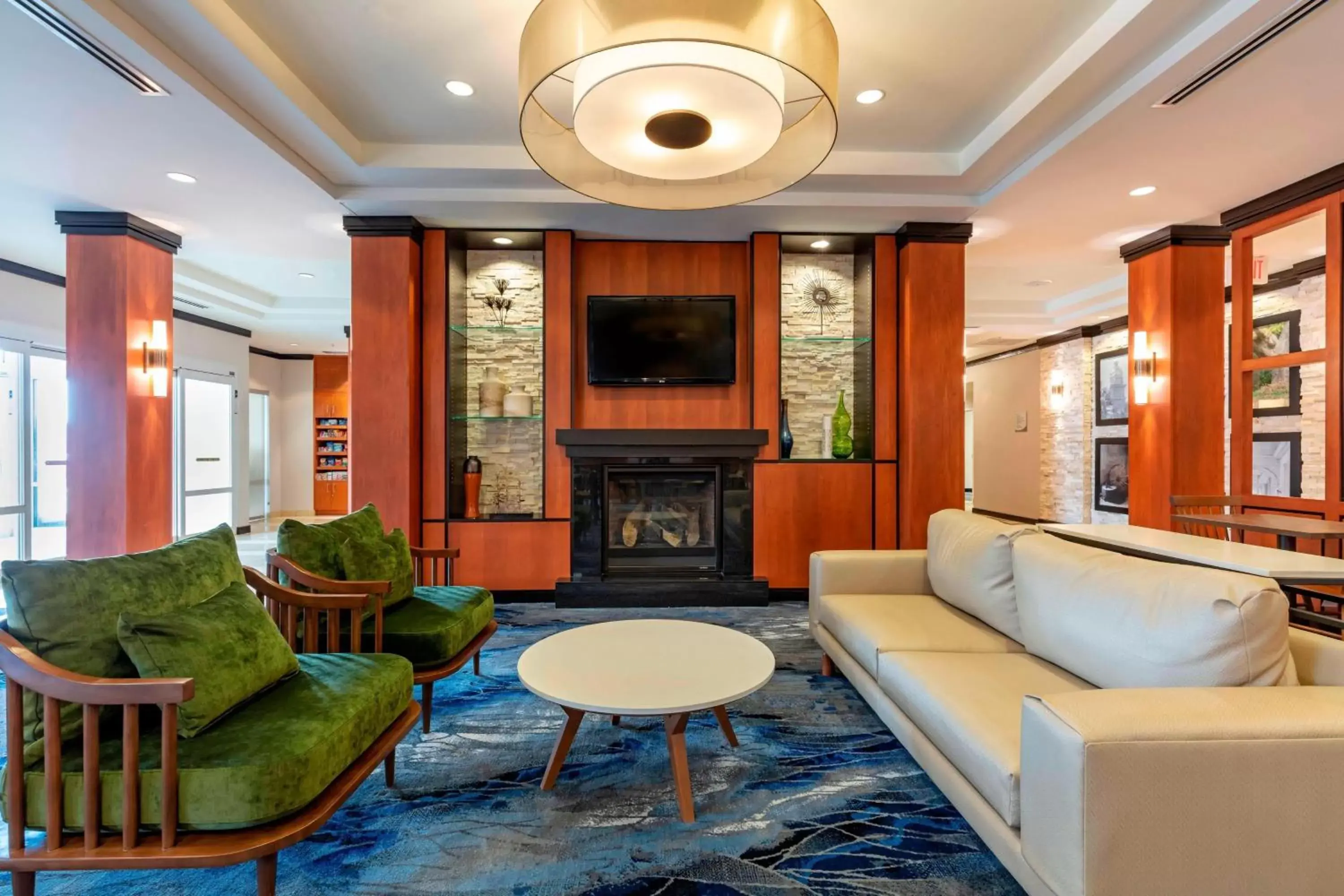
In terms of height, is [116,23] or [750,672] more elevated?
[116,23]

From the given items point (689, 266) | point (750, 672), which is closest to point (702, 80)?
point (750, 672)

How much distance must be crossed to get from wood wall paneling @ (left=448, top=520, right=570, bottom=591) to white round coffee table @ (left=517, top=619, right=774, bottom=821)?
2066 millimetres

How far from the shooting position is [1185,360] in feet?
14.9

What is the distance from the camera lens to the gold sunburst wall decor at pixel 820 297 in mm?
4727

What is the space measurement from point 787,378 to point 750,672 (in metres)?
3.14

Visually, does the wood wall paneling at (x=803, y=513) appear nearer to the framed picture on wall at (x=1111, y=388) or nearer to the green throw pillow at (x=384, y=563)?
the green throw pillow at (x=384, y=563)

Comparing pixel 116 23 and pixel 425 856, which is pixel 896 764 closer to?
pixel 425 856

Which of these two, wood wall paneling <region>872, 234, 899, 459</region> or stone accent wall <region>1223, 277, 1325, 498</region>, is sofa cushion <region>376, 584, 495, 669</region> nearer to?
wood wall paneling <region>872, 234, 899, 459</region>

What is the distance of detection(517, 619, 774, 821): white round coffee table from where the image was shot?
5.90 ft

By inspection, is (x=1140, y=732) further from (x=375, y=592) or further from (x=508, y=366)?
(x=508, y=366)

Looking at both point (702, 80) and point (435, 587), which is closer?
point (702, 80)

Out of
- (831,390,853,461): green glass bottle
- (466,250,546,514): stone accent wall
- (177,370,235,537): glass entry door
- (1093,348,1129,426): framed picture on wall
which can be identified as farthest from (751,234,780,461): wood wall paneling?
(177,370,235,537): glass entry door

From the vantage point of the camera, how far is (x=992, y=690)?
5.79 ft

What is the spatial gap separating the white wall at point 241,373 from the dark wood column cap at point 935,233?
662 cm
